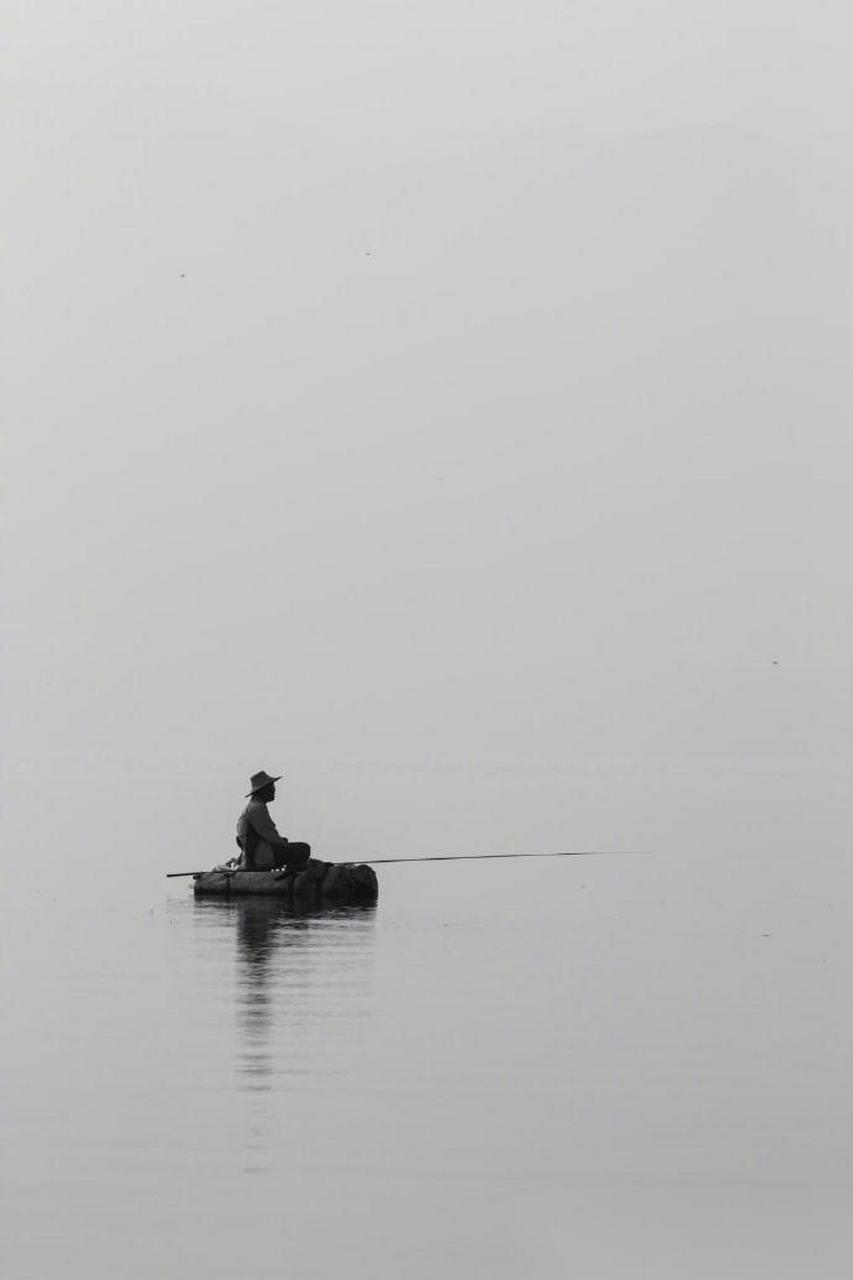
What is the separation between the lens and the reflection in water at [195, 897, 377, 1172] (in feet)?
53.2

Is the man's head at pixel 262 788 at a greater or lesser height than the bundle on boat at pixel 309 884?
greater

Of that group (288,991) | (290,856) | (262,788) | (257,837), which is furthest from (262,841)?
(288,991)

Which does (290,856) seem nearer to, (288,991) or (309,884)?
(309,884)

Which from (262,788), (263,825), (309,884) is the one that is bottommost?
(309,884)

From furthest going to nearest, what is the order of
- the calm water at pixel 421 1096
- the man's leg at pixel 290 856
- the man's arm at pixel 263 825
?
1. the man's leg at pixel 290 856
2. the man's arm at pixel 263 825
3. the calm water at pixel 421 1096

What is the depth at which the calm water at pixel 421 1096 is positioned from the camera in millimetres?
12906

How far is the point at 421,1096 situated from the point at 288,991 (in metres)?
3.73

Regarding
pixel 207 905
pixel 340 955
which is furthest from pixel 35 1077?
pixel 207 905

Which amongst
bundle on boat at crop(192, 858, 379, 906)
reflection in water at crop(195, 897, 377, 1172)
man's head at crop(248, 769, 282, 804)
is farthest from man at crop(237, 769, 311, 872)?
reflection in water at crop(195, 897, 377, 1172)

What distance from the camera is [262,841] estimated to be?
84.0ft

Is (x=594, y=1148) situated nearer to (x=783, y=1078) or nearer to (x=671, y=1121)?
(x=671, y=1121)

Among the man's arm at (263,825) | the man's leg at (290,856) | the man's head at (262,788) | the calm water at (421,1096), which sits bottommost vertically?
the calm water at (421,1096)

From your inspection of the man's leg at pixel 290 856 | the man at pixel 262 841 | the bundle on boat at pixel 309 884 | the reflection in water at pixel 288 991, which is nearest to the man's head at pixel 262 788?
the man at pixel 262 841

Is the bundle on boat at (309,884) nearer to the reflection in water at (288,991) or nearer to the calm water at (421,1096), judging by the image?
the reflection in water at (288,991)
